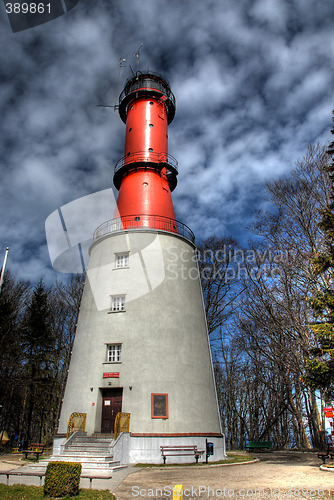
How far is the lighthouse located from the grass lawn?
19.8 ft

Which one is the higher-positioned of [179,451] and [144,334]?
[144,334]

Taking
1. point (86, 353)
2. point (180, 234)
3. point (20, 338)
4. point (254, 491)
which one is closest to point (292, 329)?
point (180, 234)

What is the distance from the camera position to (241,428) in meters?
39.5

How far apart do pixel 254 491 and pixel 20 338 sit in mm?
24156

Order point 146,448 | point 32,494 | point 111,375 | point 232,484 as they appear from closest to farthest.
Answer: point 32,494 < point 232,484 < point 146,448 < point 111,375

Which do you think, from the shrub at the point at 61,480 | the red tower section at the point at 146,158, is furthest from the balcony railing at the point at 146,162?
the shrub at the point at 61,480

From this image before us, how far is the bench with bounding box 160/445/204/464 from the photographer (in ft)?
52.5

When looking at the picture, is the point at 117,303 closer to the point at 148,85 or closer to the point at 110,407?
the point at 110,407

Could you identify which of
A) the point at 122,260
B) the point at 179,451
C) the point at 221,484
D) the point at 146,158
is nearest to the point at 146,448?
the point at 179,451

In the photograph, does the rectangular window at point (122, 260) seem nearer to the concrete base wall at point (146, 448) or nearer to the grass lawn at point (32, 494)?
the concrete base wall at point (146, 448)

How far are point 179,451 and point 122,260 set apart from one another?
10.2m

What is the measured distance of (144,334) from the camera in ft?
60.8

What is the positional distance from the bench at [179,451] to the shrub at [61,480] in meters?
8.15

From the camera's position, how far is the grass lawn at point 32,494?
8.29 meters
